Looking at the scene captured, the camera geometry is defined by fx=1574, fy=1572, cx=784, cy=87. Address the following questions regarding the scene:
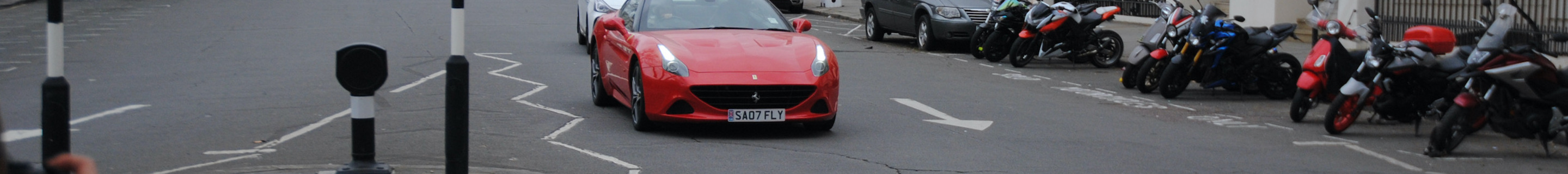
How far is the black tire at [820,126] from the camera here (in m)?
8.88

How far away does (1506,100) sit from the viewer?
8.20m

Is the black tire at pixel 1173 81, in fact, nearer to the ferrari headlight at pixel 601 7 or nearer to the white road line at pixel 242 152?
the ferrari headlight at pixel 601 7

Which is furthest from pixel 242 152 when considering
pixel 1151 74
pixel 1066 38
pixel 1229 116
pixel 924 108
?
pixel 1066 38

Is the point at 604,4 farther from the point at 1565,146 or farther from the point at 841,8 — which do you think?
the point at 841,8

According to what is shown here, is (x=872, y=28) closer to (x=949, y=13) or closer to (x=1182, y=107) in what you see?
(x=949, y=13)

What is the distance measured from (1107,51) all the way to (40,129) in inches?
387

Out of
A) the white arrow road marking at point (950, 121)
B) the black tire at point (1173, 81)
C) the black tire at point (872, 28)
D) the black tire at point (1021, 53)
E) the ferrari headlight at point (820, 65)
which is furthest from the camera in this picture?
the black tire at point (872, 28)

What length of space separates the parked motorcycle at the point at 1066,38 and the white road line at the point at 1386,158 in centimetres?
624

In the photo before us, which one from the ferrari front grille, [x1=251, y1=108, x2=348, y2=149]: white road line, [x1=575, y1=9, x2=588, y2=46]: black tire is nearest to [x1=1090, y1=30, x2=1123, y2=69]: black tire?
[x1=575, y1=9, x2=588, y2=46]: black tire

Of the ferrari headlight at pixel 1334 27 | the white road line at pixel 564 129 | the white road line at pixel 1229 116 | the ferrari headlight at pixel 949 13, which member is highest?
the ferrari headlight at pixel 1334 27

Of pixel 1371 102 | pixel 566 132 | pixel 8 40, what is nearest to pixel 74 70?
pixel 8 40

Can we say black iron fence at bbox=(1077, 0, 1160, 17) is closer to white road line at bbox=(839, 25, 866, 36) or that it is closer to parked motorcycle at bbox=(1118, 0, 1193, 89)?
white road line at bbox=(839, 25, 866, 36)

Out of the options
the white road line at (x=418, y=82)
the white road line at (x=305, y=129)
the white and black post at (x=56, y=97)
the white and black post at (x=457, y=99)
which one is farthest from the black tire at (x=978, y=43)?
the white and black post at (x=56, y=97)

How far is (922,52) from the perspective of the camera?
56.0ft
